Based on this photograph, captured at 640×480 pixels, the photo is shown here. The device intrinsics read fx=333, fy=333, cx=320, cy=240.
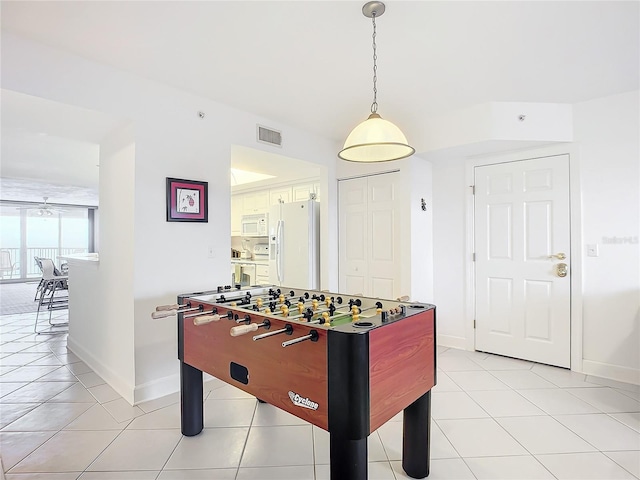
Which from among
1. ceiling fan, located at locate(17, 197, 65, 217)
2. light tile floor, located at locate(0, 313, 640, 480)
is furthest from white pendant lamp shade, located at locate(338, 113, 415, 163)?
ceiling fan, located at locate(17, 197, 65, 217)

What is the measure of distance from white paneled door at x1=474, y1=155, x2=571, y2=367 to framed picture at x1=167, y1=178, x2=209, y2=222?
2892 millimetres

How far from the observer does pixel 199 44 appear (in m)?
2.19

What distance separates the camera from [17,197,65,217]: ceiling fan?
850cm

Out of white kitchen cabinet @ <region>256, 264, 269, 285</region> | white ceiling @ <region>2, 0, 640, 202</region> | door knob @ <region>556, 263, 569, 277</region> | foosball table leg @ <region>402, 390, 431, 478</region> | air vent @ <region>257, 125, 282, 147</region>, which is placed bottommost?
foosball table leg @ <region>402, 390, 431, 478</region>

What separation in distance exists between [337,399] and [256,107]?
2773 mm

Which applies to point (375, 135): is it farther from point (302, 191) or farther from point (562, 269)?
point (302, 191)

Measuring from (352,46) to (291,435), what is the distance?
256 centimetres

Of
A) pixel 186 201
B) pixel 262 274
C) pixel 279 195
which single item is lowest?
pixel 262 274

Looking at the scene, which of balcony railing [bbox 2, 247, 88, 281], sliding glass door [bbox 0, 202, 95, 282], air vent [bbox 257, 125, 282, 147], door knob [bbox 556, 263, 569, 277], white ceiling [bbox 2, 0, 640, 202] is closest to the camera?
white ceiling [bbox 2, 0, 640, 202]

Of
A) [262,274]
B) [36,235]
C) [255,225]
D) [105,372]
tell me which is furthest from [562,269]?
[36,235]

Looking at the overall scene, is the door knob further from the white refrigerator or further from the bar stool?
the bar stool

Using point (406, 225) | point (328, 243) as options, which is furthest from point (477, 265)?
point (328, 243)

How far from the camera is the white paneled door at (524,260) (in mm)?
3229

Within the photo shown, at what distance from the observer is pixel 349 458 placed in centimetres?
129
